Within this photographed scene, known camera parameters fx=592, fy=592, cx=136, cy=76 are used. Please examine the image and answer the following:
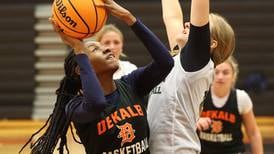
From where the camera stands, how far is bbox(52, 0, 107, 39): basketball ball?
2.46m

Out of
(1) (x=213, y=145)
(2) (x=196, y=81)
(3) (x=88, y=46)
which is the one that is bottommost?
(1) (x=213, y=145)

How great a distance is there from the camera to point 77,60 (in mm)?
2461

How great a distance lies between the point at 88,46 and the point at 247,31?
6.32 m

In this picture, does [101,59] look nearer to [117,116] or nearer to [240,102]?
[117,116]

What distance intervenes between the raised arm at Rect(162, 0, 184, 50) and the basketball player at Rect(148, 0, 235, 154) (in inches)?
10.8

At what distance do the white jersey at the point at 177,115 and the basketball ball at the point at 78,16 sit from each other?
43 cm

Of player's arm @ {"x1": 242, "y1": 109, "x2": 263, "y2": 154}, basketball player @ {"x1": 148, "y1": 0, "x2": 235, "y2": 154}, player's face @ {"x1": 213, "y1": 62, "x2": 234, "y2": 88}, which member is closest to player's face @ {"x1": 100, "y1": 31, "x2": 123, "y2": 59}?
player's face @ {"x1": 213, "y1": 62, "x2": 234, "y2": 88}

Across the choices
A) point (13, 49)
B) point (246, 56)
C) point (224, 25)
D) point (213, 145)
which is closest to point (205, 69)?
point (224, 25)

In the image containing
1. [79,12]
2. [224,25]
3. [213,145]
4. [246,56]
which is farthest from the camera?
[246,56]

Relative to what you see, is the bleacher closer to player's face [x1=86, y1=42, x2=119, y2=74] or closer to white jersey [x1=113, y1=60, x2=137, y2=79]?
white jersey [x1=113, y1=60, x2=137, y2=79]

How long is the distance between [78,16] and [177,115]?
0.61 meters

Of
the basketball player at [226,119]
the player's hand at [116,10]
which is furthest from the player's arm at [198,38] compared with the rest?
the basketball player at [226,119]

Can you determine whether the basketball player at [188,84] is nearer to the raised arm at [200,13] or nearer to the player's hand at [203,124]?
the raised arm at [200,13]

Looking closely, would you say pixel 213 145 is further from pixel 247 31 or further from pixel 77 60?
pixel 247 31
